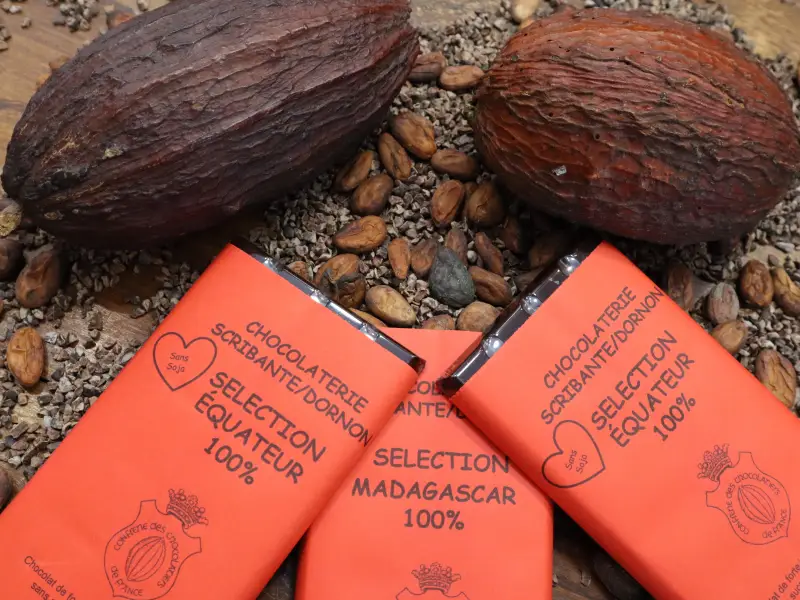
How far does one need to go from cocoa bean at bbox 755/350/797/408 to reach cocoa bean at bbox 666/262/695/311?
13 cm

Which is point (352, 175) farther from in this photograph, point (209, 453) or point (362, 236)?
point (209, 453)

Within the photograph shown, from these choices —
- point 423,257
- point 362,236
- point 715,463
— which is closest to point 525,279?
point 423,257

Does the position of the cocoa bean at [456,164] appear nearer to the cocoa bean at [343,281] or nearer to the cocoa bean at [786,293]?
the cocoa bean at [343,281]

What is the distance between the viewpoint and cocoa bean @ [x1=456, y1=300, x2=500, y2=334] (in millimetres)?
985

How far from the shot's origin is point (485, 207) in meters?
1.06

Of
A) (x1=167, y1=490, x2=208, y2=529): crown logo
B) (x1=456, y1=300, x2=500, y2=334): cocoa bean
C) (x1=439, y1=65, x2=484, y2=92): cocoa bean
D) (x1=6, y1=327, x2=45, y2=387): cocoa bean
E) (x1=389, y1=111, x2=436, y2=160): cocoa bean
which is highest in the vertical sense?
(x1=439, y1=65, x2=484, y2=92): cocoa bean

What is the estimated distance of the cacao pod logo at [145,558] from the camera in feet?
2.63

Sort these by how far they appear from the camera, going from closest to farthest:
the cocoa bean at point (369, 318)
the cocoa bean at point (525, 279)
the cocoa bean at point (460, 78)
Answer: the cocoa bean at point (369, 318) → the cocoa bean at point (525, 279) → the cocoa bean at point (460, 78)

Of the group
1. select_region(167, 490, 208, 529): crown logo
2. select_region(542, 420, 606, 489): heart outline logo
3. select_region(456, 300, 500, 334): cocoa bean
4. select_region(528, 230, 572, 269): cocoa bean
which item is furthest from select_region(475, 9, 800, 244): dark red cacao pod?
select_region(167, 490, 208, 529): crown logo

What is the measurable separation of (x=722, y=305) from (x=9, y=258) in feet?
3.68

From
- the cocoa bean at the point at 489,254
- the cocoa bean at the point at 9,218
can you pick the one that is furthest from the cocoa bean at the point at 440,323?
the cocoa bean at the point at 9,218

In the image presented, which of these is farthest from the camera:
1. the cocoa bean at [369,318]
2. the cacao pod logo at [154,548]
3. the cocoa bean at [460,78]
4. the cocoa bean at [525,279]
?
the cocoa bean at [460,78]

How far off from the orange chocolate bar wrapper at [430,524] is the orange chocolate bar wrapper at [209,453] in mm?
37

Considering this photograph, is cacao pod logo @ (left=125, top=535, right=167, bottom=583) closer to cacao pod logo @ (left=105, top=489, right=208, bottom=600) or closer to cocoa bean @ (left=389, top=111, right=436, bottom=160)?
cacao pod logo @ (left=105, top=489, right=208, bottom=600)
